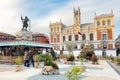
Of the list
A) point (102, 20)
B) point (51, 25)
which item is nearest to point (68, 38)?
point (51, 25)

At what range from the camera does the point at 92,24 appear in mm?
62969

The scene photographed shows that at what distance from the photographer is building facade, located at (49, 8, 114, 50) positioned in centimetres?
5953

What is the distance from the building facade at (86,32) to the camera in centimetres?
5953

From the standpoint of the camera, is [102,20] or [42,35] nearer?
[102,20]

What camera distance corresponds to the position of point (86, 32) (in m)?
62.9

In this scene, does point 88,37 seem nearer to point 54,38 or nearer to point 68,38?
point 68,38

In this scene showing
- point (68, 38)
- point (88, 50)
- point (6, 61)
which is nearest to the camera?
point (6, 61)

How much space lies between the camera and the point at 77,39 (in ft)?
210

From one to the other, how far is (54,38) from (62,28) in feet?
13.9

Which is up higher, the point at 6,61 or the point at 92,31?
the point at 92,31

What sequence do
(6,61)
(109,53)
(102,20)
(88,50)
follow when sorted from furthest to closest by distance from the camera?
(102,20) < (109,53) < (88,50) < (6,61)

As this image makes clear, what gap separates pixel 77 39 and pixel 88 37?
3.72 meters

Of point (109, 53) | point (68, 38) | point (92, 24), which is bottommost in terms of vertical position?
point (109, 53)

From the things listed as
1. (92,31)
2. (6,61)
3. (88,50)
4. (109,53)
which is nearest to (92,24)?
(92,31)
